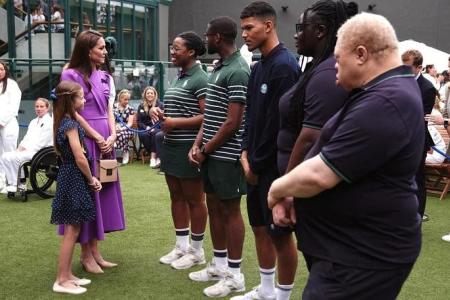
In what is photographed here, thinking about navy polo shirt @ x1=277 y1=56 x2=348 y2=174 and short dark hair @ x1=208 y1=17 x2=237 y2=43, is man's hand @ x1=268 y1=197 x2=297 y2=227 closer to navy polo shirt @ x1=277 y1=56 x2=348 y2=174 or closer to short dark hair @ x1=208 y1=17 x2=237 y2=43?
navy polo shirt @ x1=277 y1=56 x2=348 y2=174

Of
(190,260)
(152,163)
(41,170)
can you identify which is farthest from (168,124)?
(152,163)

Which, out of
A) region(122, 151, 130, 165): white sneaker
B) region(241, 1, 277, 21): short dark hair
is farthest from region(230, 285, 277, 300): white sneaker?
region(122, 151, 130, 165): white sneaker

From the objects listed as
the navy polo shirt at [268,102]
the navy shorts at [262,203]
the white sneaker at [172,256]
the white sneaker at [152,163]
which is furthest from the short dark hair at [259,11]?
the white sneaker at [152,163]

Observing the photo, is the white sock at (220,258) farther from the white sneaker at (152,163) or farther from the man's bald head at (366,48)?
the white sneaker at (152,163)

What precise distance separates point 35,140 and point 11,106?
0.55 meters

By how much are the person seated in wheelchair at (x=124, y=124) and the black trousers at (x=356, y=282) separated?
8.33m

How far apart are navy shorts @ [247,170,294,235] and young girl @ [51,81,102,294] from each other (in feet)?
4.13

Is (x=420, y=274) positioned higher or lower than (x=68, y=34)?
lower

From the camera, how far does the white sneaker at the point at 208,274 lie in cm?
407

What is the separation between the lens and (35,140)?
23.6ft

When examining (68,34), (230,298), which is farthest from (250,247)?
(68,34)

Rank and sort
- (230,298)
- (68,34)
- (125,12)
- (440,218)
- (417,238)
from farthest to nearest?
(125,12) < (68,34) < (440,218) < (230,298) < (417,238)

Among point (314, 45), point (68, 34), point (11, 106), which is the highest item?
point (68, 34)

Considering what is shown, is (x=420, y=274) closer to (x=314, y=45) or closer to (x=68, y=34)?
(x=314, y=45)
